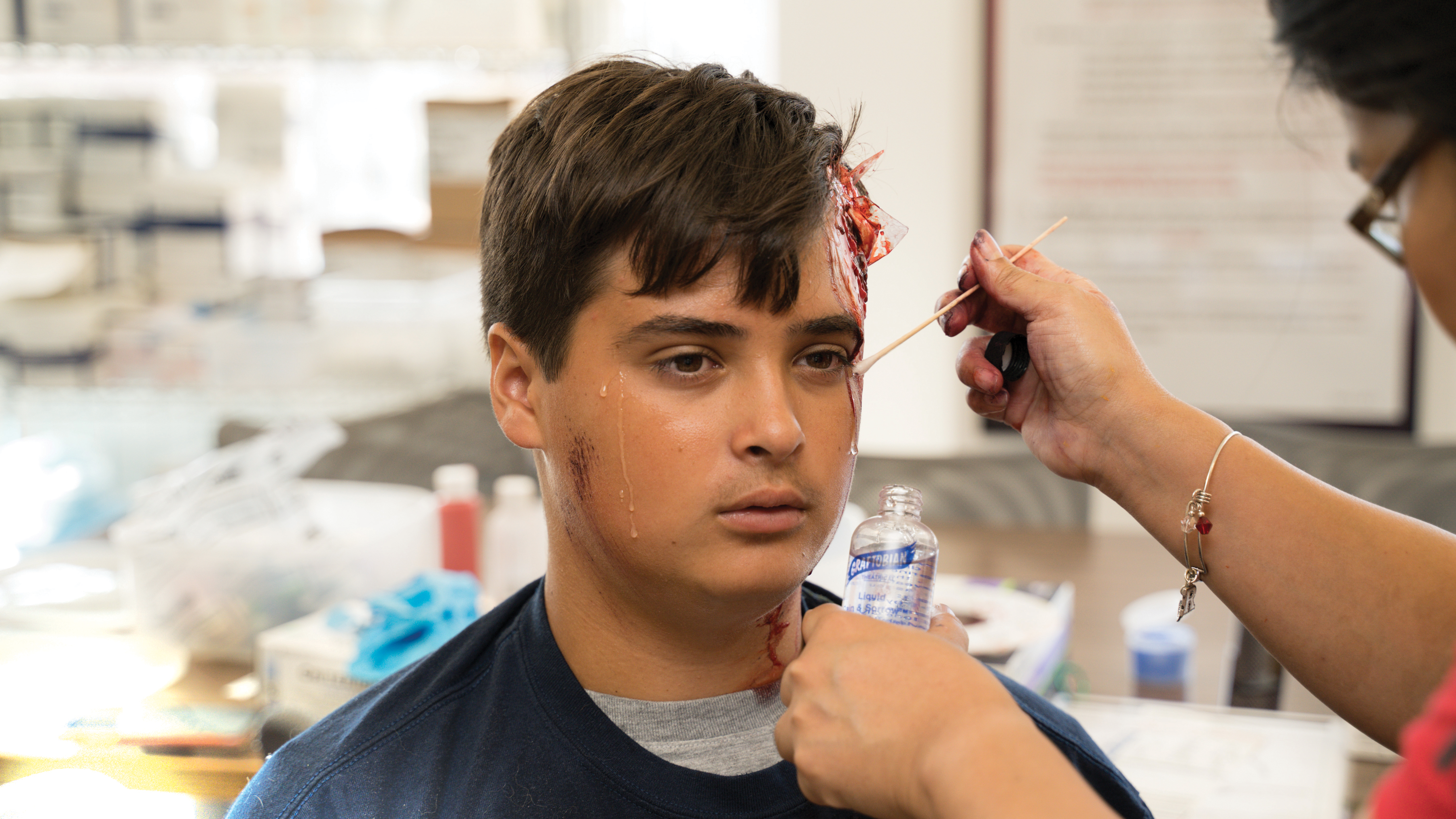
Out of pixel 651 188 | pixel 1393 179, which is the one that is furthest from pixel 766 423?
pixel 1393 179

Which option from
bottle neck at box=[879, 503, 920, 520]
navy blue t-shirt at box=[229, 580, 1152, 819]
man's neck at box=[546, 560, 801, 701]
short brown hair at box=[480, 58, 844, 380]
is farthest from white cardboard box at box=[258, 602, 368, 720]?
bottle neck at box=[879, 503, 920, 520]

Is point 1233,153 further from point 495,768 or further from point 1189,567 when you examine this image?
point 495,768

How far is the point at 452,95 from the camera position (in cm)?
298

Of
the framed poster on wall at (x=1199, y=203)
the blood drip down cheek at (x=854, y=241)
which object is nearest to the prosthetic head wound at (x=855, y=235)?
the blood drip down cheek at (x=854, y=241)

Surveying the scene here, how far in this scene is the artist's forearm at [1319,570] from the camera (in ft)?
3.38

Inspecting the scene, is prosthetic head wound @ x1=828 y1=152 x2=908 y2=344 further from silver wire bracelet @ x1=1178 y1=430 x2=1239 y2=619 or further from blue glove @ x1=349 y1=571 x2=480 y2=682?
blue glove @ x1=349 y1=571 x2=480 y2=682

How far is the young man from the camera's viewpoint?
1.01 m

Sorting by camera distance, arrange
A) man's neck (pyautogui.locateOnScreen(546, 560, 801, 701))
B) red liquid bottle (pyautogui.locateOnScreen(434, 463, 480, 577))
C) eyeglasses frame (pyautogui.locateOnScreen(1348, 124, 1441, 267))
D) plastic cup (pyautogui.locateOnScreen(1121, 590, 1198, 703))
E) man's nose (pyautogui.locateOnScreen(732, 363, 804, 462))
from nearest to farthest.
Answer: eyeglasses frame (pyautogui.locateOnScreen(1348, 124, 1441, 267)) → man's nose (pyautogui.locateOnScreen(732, 363, 804, 462)) → man's neck (pyautogui.locateOnScreen(546, 560, 801, 701)) → plastic cup (pyautogui.locateOnScreen(1121, 590, 1198, 703)) → red liquid bottle (pyautogui.locateOnScreen(434, 463, 480, 577))

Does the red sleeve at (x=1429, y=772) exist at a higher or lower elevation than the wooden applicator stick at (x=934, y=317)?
lower

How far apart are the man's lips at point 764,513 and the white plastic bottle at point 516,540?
0.84m

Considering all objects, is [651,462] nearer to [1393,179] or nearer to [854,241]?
[854,241]

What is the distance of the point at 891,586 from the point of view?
1.00 metres

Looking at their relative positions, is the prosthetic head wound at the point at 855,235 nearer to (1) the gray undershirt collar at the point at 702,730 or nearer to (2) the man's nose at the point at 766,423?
Answer: (2) the man's nose at the point at 766,423

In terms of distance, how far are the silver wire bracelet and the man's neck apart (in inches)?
16.0
